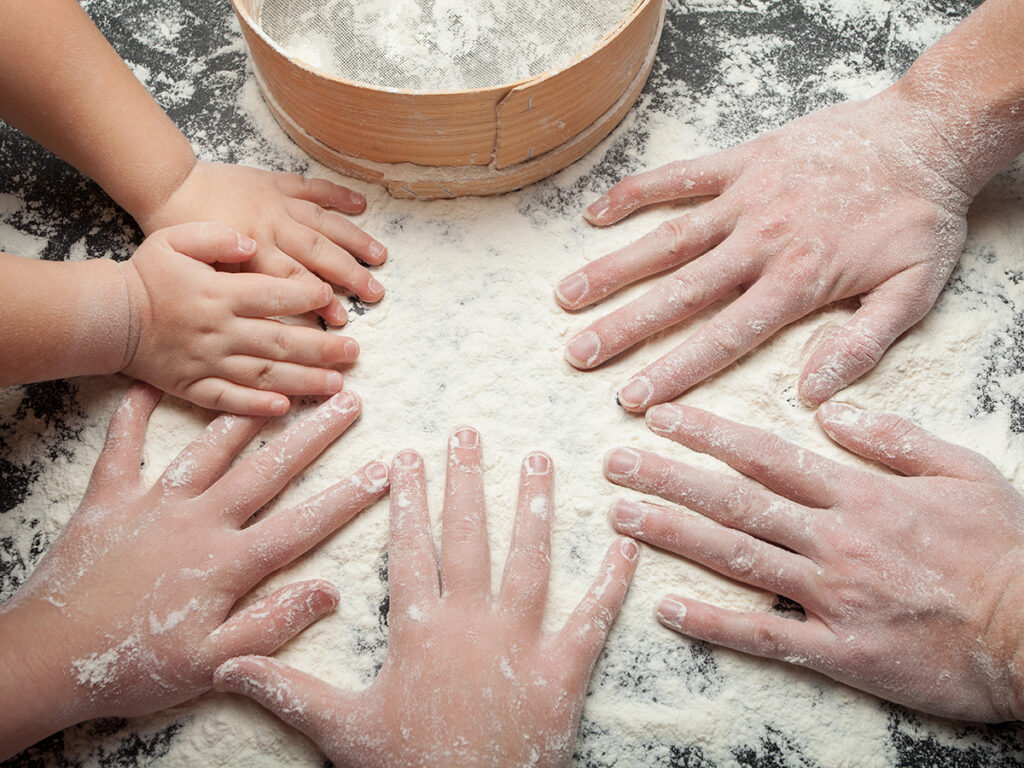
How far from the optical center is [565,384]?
946 millimetres

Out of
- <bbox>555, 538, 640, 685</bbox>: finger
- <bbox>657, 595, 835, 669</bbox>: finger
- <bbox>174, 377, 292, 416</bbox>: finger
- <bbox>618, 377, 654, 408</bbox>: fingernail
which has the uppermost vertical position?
<bbox>174, 377, 292, 416</bbox>: finger

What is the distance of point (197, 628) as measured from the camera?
33.0 inches

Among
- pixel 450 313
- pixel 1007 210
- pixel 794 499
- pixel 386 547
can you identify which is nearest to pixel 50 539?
pixel 386 547

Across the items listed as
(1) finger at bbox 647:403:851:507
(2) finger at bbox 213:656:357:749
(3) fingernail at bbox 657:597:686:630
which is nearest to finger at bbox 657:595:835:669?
(3) fingernail at bbox 657:597:686:630

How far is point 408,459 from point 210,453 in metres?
0.22

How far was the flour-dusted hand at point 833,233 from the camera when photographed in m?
0.92

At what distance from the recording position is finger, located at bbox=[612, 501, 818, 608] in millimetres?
856

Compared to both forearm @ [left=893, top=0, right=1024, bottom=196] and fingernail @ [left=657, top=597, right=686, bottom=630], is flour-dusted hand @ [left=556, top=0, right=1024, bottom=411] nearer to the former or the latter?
forearm @ [left=893, top=0, right=1024, bottom=196]

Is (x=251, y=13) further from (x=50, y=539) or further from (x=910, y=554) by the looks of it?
(x=910, y=554)

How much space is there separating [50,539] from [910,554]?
0.94m

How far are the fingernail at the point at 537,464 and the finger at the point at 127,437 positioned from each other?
1.43ft

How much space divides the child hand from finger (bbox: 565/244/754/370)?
276 mm

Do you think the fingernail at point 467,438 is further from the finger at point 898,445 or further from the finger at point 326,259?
the finger at point 898,445

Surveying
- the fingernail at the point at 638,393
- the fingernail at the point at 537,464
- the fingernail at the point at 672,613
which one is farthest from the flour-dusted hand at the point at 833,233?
the fingernail at the point at 672,613
